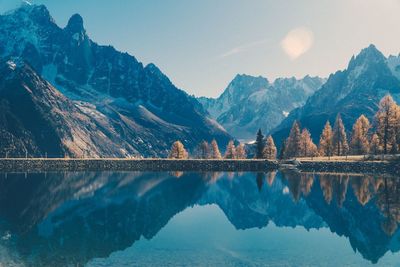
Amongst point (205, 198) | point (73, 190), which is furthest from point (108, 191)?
point (205, 198)

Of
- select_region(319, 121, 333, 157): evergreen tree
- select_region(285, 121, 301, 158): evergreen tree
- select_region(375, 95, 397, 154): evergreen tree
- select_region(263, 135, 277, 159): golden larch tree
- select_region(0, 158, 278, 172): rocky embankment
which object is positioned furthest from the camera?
select_region(263, 135, 277, 159): golden larch tree

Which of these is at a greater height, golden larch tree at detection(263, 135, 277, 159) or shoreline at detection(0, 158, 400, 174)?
golden larch tree at detection(263, 135, 277, 159)

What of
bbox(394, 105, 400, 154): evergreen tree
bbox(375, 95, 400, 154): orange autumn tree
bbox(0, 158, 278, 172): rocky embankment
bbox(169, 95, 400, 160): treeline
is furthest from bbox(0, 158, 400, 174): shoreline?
bbox(394, 105, 400, 154): evergreen tree

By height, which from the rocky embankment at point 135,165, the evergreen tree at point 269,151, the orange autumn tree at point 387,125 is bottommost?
the rocky embankment at point 135,165

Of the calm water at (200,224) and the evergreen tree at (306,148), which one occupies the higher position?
the evergreen tree at (306,148)

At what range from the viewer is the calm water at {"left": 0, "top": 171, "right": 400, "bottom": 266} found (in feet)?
139

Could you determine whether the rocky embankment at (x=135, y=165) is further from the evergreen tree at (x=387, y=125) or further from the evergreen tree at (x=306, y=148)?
the evergreen tree at (x=387, y=125)

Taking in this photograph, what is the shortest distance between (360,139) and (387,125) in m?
24.4

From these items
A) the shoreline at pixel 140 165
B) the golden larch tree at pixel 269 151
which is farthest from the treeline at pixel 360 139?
the shoreline at pixel 140 165

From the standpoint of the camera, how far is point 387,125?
456ft

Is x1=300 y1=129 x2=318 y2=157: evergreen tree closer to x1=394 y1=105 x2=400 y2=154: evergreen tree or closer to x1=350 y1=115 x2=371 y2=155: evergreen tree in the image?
x1=350 y1=115 x2=371 y2=155: evergreen tree

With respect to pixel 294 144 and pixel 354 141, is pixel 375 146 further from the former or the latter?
pixel 294 144

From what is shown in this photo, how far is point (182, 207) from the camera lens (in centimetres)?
8000

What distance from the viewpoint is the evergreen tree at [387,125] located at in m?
139
